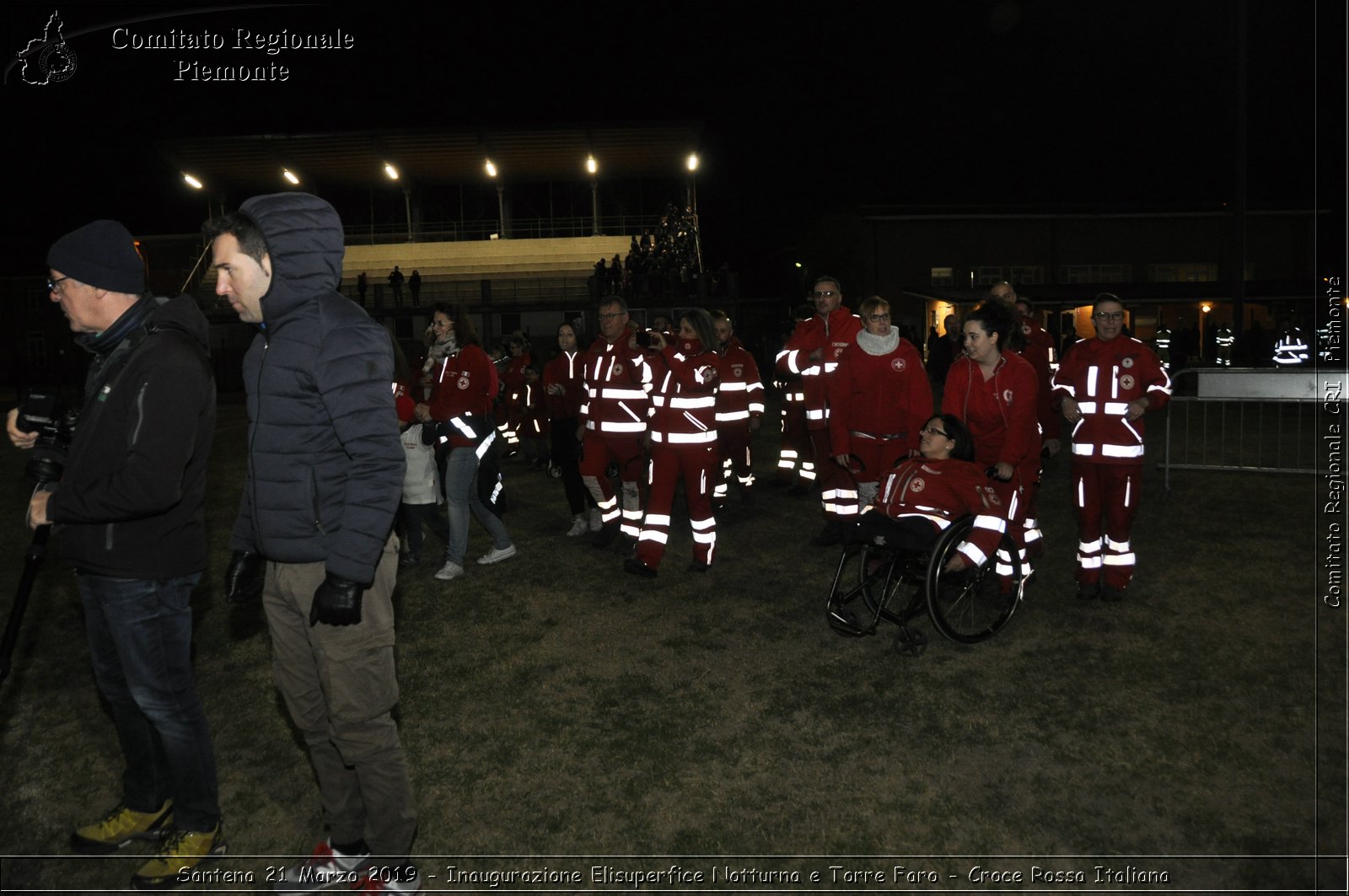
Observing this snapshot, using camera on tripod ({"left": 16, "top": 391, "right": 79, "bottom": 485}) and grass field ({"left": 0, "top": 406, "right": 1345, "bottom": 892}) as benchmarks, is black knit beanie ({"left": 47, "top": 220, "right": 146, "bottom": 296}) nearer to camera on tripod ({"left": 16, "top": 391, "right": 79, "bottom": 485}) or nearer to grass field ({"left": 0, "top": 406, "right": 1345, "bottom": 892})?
camera on tripod ({"left": 16, "top": 391, "right": 79, "bottom": 485})

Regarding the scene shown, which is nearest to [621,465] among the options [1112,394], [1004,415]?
[1004,415]

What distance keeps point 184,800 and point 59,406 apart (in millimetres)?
1608

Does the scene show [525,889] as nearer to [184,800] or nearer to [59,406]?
[184,800]

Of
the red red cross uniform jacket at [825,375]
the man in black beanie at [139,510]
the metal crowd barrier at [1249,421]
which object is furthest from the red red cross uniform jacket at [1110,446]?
the man in black beanie at [139,510]

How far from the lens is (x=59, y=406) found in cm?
357

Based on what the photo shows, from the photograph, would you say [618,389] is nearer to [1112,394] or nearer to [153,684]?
[1112,394]

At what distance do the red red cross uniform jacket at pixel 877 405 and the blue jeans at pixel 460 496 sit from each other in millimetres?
2890

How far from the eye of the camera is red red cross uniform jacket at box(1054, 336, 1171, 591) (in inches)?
243

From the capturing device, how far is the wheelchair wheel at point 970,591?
5.27 m

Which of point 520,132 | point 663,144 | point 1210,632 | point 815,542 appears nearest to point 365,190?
point 520,132

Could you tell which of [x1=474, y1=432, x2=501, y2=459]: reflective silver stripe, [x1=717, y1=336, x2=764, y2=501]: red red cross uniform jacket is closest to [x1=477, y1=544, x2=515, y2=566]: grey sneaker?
[x1=474, y1=432, x2=501, y2=459]: reflective silver stripe

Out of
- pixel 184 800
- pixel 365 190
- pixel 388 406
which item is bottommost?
pixel 184 800

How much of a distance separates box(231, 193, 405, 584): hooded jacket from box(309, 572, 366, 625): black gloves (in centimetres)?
4

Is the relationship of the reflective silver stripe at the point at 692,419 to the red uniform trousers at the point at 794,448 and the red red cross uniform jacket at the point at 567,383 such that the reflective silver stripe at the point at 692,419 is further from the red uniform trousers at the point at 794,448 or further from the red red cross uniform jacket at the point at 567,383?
the red uniform trousers at the point at 794,448
